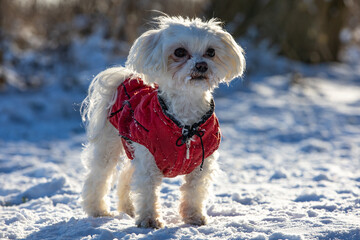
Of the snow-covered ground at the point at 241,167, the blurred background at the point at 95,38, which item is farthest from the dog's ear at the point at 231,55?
the blurred background at the point at 95,38

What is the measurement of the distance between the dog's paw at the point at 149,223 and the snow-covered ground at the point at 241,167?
6 cm

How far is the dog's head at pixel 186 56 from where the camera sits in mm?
3156

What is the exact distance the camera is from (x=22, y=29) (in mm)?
14266

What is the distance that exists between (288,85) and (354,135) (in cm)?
434

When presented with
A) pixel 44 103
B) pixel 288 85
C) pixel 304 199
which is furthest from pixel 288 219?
Result: pixel 288 85

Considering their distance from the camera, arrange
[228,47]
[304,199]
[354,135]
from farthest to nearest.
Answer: [354,135] < [304,199] < [228,47]

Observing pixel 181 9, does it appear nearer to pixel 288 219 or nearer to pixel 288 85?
pixel 288 85

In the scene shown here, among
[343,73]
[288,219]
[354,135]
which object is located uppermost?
[343,73]

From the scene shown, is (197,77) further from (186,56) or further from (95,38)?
(95,38)

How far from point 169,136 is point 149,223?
683 mm

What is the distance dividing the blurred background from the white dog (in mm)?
5780

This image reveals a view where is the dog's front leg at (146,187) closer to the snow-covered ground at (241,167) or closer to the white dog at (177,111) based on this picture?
the white dog at (177,111)

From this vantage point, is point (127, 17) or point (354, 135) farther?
point (127, 17)

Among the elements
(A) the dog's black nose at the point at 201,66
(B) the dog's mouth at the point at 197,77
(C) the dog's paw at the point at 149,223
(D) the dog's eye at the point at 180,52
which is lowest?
(C) the dog's paw at the point at 149,223
